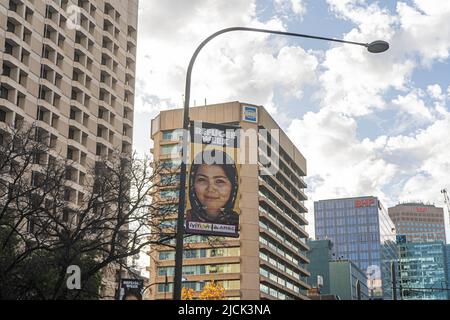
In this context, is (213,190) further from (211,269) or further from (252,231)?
(252,231)

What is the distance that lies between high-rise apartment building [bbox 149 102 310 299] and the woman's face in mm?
87974

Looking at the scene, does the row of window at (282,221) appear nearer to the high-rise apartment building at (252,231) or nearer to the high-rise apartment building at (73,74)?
the high-rise apartment building at (252,231)

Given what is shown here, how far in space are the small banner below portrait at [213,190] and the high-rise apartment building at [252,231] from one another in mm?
87572

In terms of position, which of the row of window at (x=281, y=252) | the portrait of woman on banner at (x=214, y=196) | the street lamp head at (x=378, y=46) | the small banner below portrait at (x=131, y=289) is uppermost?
the row of window at (x=281, y=252)

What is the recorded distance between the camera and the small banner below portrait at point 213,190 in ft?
61.5

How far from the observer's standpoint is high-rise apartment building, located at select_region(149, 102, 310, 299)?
118812 mm

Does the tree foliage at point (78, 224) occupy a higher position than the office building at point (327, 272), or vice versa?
the office building at point (327, 272)

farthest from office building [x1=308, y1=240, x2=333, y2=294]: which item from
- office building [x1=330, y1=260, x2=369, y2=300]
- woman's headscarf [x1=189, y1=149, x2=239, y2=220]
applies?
woman's headscarf [x1=189, y1=149, x2=239, y2=220]

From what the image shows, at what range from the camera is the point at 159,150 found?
130500mm

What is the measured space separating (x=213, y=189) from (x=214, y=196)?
0.63 metres

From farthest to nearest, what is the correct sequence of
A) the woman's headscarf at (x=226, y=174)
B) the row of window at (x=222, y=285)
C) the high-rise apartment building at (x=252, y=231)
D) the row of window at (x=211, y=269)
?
the row of window at (x=211, y=269)
the high-rise apartment building at (x=252, y=231)
the row of window at (x=222, y=285)
the woman's headscarf at (x=226, y=174)

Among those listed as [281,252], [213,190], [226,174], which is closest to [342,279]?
[281,252]

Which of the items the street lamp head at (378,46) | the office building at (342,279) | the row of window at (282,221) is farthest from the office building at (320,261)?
the street lamp head at (378,46)

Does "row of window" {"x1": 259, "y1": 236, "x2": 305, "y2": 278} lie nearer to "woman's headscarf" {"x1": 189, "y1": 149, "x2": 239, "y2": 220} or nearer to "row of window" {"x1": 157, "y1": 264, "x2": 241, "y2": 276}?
"row of window" {"x1": 157, "y1": 264, "x2": 241, "y2": 276}
